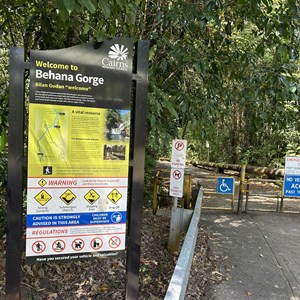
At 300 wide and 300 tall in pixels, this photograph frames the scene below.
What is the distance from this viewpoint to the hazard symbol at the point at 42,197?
115 inches

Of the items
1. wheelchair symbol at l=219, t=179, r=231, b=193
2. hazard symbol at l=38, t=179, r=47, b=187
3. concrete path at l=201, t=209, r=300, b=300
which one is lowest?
concrete path at l=201, t=209, r=300, b=300

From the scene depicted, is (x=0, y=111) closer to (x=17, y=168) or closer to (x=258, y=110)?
(x=17, y=168)

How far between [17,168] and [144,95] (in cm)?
130

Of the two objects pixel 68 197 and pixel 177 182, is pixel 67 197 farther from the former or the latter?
pixel 177 182

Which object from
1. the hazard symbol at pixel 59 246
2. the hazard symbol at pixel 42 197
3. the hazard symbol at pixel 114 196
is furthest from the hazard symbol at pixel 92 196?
the hazard symbol at pixel 59 246

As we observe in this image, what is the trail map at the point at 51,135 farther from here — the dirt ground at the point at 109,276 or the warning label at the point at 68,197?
the dirt ground at the point at 109,276

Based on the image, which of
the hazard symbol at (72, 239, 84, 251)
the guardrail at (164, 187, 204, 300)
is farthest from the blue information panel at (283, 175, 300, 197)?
the hazard symbol at (72, 239, 84, 251)

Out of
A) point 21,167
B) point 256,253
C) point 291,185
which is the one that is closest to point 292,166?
point 291,185

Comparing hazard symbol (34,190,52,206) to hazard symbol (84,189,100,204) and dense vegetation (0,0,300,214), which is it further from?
dense vegetation (0,0,300,214)

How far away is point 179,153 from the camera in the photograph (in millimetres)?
5660

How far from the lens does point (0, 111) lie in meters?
3.58

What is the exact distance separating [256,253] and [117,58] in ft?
14.2

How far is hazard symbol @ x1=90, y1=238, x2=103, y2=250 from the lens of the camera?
3139mm

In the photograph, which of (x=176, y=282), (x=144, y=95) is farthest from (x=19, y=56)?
(x=176, y=282)
